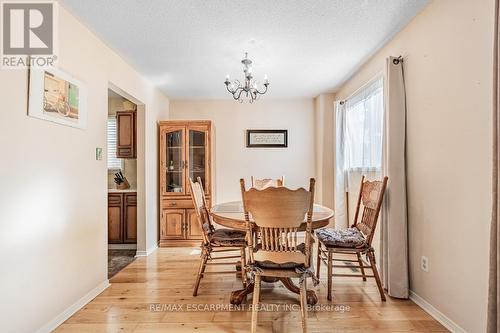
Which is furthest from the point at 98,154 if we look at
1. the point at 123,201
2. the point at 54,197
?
the point at 123,201

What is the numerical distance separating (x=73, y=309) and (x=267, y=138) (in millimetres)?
3484

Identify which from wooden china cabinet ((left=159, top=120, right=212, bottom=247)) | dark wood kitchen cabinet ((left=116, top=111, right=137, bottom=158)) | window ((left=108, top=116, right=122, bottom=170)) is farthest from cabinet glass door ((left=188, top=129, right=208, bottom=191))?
window ((left=108, top=116, right=122, bottom=170))

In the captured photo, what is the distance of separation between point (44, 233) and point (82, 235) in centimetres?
45

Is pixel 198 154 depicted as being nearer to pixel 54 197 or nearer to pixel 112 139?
pixel 112 139

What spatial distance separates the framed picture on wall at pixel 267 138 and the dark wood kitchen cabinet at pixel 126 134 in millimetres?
1813

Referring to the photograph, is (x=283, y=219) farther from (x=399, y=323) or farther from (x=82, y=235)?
(x=82, y=235)

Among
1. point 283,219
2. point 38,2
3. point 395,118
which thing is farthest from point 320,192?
point 38,2

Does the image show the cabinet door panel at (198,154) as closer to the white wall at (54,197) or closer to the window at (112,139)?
the window at (112,139)

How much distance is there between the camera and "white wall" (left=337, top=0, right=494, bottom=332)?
169cm

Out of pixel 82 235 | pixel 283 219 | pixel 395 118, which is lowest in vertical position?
pixel 82 235

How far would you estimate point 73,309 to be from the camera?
2221 mm

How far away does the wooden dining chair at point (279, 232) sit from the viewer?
1.77 m

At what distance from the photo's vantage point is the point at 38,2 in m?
1.98

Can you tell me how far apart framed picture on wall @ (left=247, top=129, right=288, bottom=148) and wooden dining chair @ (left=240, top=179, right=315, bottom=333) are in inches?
115
